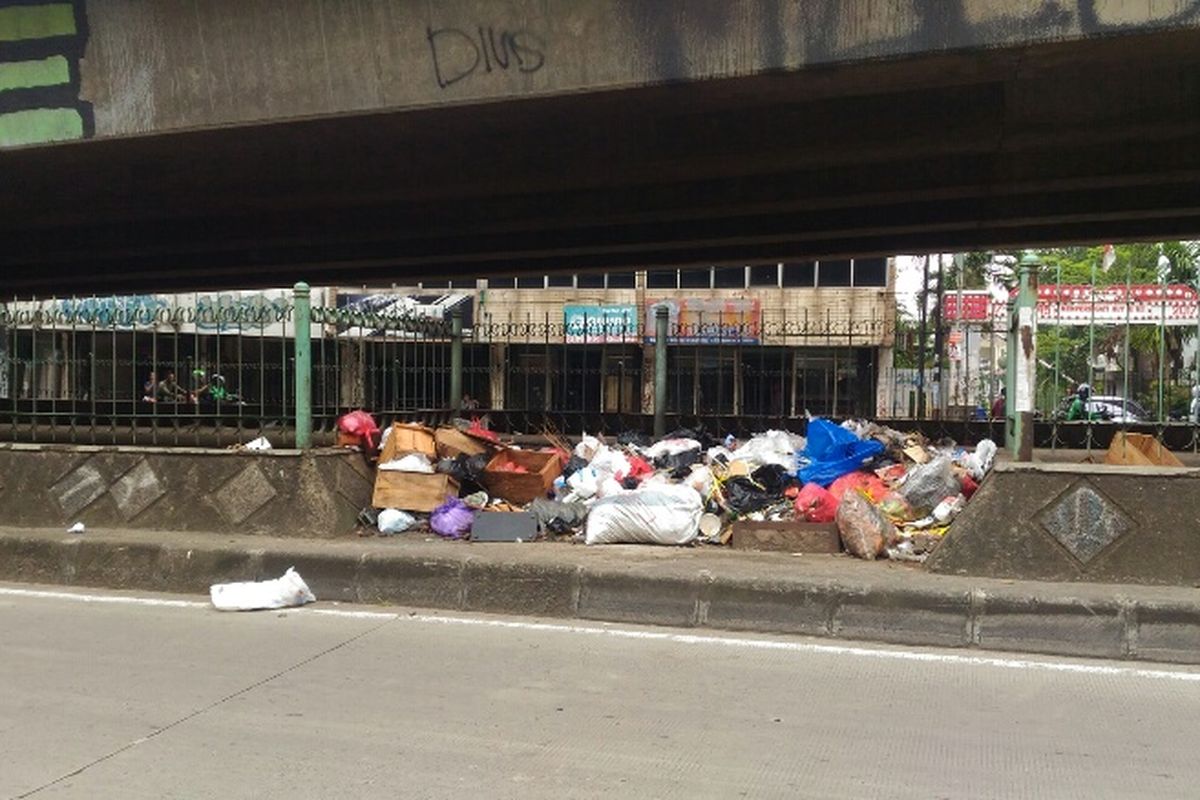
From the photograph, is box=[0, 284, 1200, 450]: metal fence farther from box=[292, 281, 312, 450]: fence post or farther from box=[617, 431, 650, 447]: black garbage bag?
box=[617, 431, 650, 447]: black garbage bag

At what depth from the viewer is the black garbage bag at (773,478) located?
31.2 ft

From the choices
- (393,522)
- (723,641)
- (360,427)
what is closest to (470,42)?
(360,427)

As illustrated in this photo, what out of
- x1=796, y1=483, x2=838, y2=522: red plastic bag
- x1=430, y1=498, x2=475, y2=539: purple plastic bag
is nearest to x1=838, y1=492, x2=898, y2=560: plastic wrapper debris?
x1=796, y1=483, x2=838, y2=522: red plastic bag

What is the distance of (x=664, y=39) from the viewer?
748 cm

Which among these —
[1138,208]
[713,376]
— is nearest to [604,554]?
[713,376]

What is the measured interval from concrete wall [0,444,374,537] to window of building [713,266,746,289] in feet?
73.1

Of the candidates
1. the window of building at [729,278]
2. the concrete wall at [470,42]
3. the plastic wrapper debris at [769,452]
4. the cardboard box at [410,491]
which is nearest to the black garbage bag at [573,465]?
the cardboard box at [410,491]

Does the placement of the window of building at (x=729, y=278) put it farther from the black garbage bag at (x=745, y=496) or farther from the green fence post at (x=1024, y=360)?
the green fence post at (x=1024, y=360)

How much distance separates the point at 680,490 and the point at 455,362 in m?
4.38

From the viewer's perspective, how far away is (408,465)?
369 inches

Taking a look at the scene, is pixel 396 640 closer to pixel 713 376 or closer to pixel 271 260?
pixel 713 376

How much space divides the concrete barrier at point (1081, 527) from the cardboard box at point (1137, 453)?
1.57 meters

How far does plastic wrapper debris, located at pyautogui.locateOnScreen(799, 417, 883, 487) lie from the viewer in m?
9.62

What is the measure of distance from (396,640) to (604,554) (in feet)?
6.81
